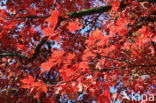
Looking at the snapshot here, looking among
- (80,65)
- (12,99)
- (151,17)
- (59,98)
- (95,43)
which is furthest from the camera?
(59,98)

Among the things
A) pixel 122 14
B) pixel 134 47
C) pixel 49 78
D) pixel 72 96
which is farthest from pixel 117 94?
pixel 49 78

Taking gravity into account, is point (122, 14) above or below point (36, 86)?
above

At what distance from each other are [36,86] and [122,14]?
2373mm

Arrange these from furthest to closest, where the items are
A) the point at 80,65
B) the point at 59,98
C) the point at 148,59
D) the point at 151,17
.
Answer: the point at 59,98 < the point at 151,17 < the point at 80,65 < the point at 148,59

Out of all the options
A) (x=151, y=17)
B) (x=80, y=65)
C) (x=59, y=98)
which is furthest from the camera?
(x=59, y=98)

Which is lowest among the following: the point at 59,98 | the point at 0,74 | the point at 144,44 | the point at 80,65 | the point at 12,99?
the point at 59,98

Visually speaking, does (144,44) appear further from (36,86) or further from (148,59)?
(36,86)

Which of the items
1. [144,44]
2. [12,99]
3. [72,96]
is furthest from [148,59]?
[12,99]

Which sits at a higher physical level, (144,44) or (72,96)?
(144,44)

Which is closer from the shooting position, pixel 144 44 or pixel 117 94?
pixel 144 44

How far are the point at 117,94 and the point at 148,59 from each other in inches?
39.1

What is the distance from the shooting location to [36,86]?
105 inches

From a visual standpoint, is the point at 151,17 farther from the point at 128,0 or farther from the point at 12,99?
the point at 12,99

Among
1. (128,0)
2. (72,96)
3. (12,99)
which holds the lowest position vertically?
(12,99)
